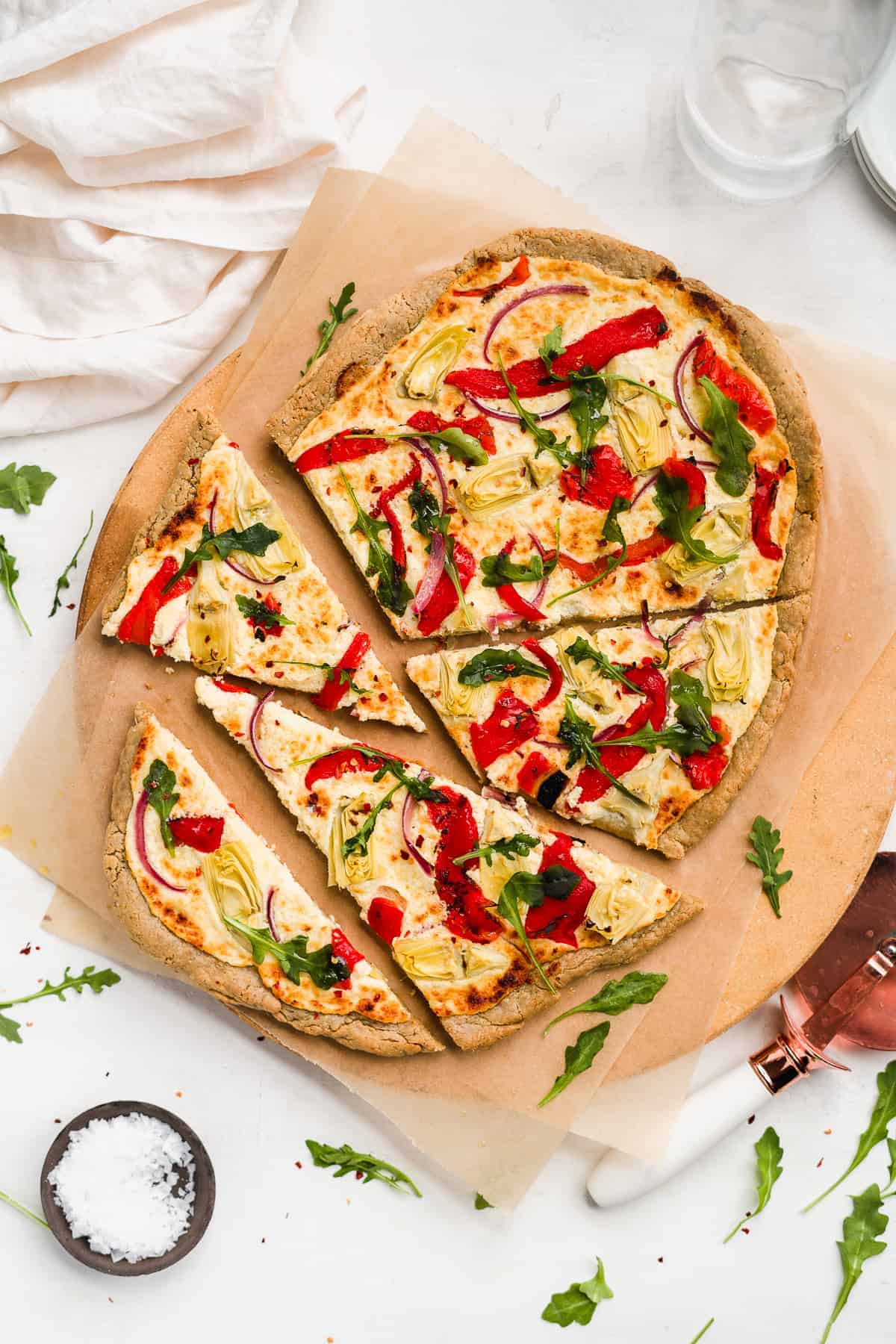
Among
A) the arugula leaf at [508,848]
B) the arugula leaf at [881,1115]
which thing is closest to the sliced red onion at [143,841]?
the arugula leaf at [508,848]

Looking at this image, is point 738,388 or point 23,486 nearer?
point 738,388

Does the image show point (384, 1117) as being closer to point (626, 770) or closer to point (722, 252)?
point (626, 770)

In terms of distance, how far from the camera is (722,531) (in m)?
4.92

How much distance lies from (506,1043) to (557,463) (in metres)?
2.43

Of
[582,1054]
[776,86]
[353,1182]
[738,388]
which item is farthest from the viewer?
[776,86]

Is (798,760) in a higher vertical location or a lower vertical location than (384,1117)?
higher

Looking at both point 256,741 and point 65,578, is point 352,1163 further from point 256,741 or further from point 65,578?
point 65,578

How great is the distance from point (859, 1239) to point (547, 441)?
3.75 m

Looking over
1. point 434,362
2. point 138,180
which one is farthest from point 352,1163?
point 138,180

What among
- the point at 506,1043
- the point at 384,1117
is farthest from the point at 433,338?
the point at 384,1117

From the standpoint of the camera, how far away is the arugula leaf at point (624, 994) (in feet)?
15.6

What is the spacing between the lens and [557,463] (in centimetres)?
502

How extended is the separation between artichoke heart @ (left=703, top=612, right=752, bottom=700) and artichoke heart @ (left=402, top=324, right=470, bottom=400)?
5.03 feet

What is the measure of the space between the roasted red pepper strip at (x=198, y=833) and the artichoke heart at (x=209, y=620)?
66 centimetres
